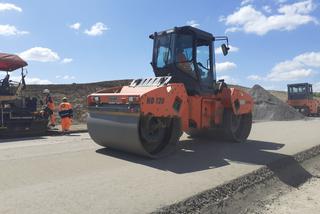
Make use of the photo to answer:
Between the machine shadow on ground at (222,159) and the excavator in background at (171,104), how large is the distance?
9.3 inches

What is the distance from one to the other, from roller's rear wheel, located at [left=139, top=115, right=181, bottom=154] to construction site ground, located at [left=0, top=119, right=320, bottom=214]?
1.26 ft

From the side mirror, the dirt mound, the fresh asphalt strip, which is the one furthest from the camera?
the dirt mound

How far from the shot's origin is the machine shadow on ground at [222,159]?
25.3 feet

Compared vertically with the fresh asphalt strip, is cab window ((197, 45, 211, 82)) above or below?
above

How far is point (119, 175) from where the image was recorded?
6.78 metres

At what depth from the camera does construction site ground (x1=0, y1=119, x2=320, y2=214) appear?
5.27 meters

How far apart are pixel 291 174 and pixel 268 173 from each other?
0.68 metres

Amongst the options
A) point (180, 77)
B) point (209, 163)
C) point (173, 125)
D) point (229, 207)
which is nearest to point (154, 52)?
point (180, 77)

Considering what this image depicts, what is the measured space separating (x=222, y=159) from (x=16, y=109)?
8.02 meters

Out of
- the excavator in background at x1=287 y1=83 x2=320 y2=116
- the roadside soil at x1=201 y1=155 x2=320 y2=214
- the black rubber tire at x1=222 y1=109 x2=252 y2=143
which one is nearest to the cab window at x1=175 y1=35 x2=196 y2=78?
the black rubber tire at x1=222 y1=109 x2=252 y2=143

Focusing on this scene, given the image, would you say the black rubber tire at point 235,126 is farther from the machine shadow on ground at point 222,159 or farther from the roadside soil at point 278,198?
the roadside soil at point 278,198

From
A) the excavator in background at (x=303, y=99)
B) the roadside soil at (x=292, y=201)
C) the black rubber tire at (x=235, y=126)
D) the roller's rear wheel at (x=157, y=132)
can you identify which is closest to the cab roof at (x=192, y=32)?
the black rubber tire at (x=235, y=126)

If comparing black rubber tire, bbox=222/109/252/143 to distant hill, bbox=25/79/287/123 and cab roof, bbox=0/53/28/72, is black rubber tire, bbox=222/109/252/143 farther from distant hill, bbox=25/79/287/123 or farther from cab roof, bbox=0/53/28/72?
distant hill, bbox=25/79/287/123

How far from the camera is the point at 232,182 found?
668 cm
